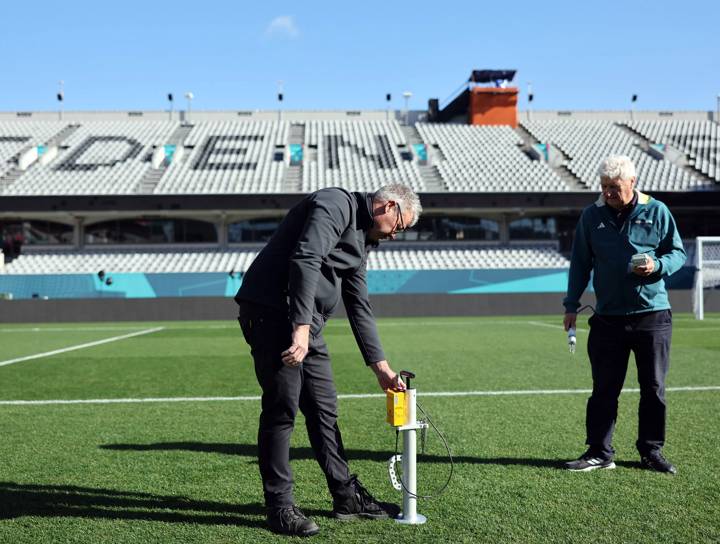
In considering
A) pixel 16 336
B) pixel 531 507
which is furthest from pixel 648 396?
pixel 16 336

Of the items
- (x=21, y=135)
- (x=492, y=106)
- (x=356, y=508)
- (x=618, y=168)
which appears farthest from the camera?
(x=492, y=106)

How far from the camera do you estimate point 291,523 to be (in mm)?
3559

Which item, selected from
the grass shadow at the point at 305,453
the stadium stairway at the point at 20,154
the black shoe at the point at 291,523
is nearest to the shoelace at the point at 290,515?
the black shoe at the point at 291,523

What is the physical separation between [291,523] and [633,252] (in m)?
2.69

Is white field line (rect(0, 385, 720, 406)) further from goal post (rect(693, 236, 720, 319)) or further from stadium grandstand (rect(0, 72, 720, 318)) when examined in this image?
stadium grandstand (rect(0, 72, 720, 318))

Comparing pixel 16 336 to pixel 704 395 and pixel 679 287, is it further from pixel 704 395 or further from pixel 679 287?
pixel 679 287

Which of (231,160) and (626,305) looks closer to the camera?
(626,305)

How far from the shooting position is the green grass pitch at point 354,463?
12.1 ft

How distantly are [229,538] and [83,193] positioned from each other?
3282cm

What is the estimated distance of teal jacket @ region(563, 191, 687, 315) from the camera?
4.72 m

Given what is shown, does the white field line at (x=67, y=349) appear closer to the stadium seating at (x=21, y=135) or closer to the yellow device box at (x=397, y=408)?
the yellow device box at (x=397, y=408)

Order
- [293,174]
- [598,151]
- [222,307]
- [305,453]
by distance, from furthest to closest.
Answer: [598,151] → [293,174] → [222,307] → [305,453]

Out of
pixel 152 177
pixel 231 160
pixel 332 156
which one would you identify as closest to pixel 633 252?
pixel 152 177

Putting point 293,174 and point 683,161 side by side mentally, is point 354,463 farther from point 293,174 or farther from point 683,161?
point 683,161
